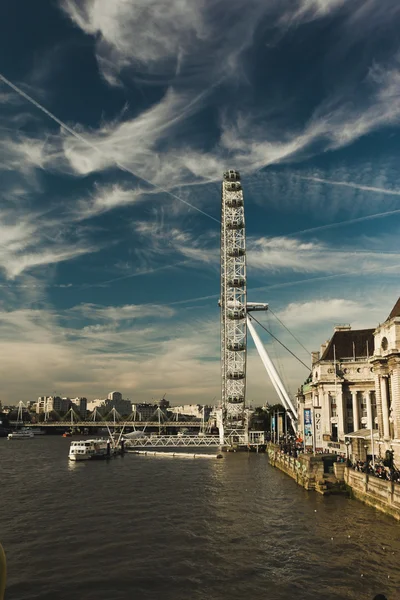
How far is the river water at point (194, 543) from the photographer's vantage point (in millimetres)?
20781

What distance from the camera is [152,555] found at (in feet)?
83.0

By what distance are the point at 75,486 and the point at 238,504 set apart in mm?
18455

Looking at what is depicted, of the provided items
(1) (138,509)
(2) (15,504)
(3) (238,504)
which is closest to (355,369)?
(3) (238,504)

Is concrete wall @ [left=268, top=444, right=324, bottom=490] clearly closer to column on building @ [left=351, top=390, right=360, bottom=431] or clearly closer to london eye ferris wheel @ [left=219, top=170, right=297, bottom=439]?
column on building @ [left=351, top=390, right=360, bottom=431]

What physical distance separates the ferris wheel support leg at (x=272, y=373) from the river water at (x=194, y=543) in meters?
46.0

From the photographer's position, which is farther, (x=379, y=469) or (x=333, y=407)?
(x=333, y=407)

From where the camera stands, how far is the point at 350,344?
258 ft

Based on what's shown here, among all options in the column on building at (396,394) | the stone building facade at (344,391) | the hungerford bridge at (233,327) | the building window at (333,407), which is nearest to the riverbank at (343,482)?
the column on building at (396,394)

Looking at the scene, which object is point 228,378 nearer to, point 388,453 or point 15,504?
point 388,453

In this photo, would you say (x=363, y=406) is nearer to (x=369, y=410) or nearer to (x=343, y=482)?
(x=369, y=410)

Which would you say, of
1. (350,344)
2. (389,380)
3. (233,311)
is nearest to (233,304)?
(233,311)

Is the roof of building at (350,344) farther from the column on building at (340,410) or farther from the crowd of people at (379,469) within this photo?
the crowd of people at (379,469)

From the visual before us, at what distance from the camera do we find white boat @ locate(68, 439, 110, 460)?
78000 millimetres

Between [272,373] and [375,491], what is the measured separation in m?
62.9
